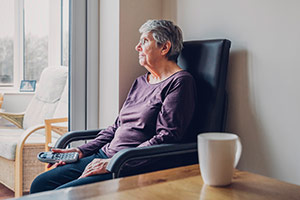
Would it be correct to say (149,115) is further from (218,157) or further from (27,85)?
(27,85)

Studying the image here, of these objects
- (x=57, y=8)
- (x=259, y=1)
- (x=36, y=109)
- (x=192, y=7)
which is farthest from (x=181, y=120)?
(x=36, y=109)

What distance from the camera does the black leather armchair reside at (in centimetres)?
148

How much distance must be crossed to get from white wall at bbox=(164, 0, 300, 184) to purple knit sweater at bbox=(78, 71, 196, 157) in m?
0.27

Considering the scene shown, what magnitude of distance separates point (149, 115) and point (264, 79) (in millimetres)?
556

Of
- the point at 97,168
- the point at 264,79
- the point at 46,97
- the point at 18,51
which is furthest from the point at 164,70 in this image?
the point at 18,51

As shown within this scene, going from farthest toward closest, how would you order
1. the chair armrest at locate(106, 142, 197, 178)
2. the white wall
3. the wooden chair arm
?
the wooden chair arm, the white wall, the chair armrest at locate(106, 142, 197, 178)

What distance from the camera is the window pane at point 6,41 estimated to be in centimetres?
294

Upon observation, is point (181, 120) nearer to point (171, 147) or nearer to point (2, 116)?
point (171, 147)

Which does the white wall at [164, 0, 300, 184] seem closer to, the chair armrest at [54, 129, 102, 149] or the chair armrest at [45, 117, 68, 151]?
the chair armrest at [54, 129, 102, 149]

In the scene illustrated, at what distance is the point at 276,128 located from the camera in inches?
60.6

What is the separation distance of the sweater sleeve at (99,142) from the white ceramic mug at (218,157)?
1.05m

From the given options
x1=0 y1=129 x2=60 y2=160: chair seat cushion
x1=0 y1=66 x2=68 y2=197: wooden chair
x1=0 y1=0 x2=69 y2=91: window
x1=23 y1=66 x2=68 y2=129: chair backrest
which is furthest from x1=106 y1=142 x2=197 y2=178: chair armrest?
x1=0 y1=0 x2=69 y2=91: window

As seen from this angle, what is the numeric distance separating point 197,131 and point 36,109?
1710mm

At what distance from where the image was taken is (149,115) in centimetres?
165
